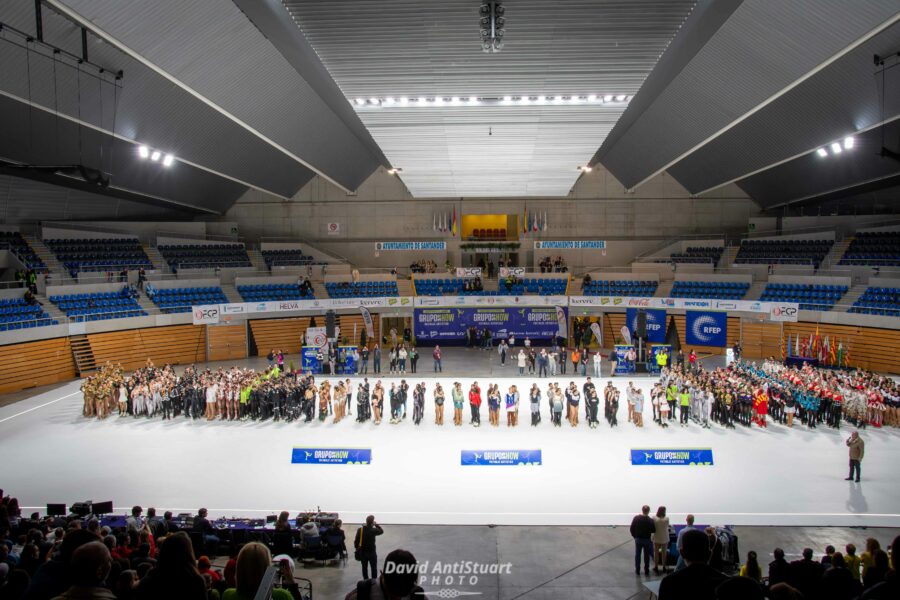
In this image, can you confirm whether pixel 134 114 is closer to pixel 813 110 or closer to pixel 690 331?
pixel 813 110

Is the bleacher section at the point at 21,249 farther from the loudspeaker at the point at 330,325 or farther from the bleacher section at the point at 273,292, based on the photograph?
the loudspeaker at the point at 330,325

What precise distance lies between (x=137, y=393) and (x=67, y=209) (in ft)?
64.9

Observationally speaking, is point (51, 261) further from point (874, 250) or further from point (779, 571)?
point (874, 250)

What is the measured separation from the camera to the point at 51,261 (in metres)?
32.1

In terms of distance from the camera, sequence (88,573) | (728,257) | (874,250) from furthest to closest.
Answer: (728,257), (874,250), (88,573)

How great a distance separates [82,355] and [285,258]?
51.6 ft

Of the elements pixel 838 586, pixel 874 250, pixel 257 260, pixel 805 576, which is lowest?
pixel 805 576

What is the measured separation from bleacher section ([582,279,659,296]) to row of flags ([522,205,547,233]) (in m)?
5.31

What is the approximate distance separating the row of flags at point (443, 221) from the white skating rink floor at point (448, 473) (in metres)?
22.6

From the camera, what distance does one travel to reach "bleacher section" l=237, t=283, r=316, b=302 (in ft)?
121

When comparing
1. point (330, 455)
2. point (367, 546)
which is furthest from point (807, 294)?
point (367, 546)

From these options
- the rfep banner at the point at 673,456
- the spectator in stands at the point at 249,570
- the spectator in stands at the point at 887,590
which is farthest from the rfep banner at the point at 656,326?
the spectator in stands at the point at 249,570

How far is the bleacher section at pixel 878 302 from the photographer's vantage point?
90.1ft

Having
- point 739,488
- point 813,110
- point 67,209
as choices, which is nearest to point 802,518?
point 739,488
